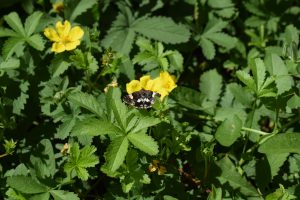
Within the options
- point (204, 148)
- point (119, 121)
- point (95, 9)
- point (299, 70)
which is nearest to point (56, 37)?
point (95, 9)

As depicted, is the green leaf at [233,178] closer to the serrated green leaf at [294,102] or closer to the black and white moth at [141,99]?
the serrated green leaf at [294,102]

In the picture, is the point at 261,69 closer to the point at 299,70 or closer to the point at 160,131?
the point at 299,70

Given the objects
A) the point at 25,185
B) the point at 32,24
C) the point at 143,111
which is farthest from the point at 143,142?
the point at 32,24

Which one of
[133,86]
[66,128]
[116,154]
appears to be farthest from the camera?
[66,128]

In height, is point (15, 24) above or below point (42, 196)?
above

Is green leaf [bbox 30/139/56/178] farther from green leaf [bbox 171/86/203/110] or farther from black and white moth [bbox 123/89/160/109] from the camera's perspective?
green leaf [bbox 171/86/203/110]

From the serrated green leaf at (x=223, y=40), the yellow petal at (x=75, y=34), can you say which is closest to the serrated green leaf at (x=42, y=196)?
the yellow petal at (x=75, y=34)

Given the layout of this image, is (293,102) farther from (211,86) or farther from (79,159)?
(79,159)
